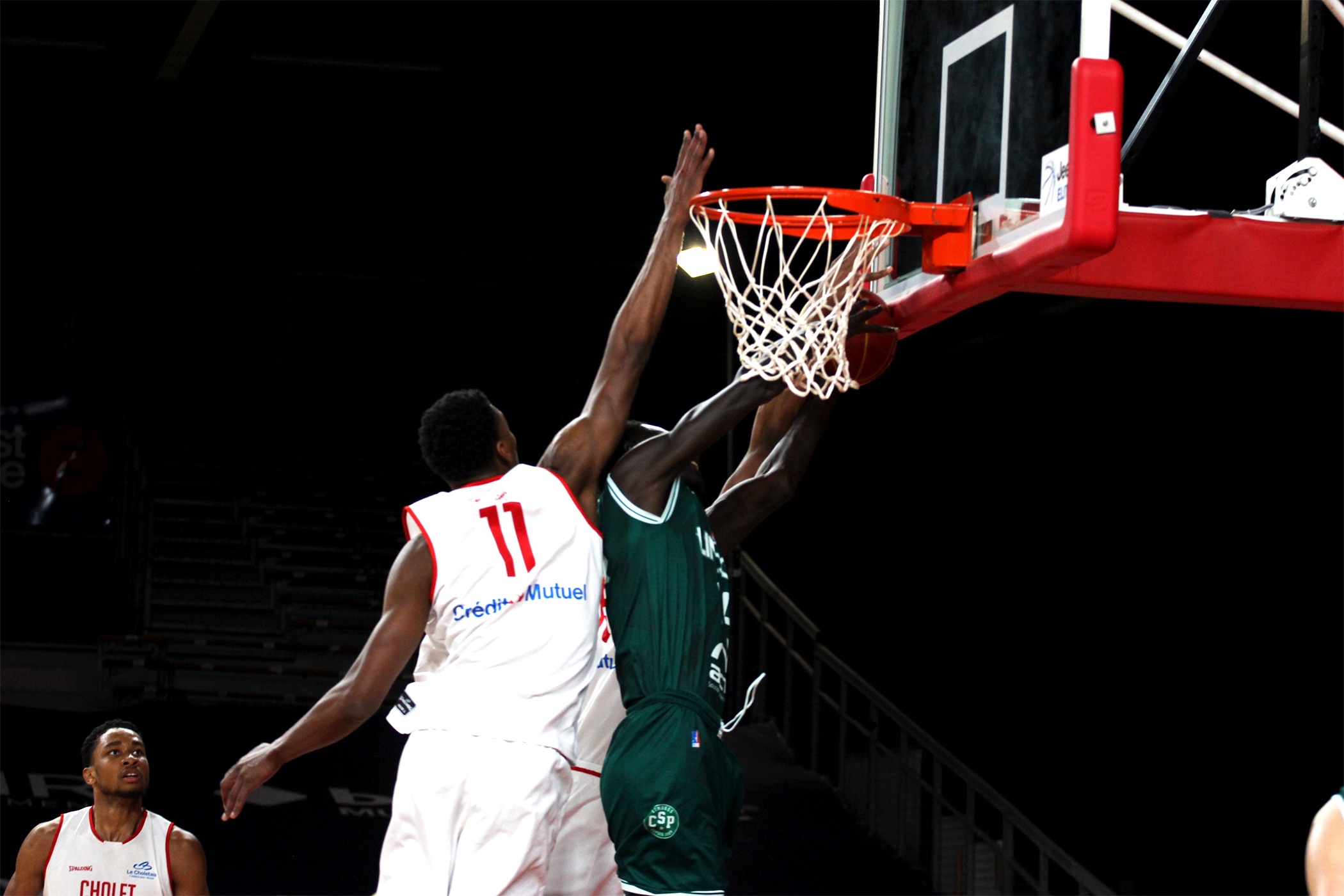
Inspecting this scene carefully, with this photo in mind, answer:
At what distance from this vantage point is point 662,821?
385 centimetres

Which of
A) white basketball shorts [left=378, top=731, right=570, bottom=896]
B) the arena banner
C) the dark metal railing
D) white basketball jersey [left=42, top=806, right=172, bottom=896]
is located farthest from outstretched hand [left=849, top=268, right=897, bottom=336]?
the arena banner

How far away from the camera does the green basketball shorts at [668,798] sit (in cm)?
384

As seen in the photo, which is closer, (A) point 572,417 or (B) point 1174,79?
(B) point 1174,79

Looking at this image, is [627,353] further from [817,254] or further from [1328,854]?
[1328,854]

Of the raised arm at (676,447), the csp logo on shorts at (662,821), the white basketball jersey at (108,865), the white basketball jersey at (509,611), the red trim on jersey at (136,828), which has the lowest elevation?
the white basketball jersey at (108,865)

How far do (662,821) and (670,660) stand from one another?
16.9 inches

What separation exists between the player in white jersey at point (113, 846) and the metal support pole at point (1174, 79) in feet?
14.2

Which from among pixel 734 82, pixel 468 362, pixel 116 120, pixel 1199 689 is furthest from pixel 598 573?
pixel 468 362

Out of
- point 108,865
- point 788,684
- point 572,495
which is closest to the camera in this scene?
point 572,495

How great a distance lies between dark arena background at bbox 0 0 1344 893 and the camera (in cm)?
1128

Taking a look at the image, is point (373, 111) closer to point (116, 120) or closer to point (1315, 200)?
point (116, 120)

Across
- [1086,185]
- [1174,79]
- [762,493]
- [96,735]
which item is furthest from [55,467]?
[1086,185]

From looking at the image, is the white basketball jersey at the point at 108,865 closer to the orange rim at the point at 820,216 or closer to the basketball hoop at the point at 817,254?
the basketball hoop at the point at 817,254

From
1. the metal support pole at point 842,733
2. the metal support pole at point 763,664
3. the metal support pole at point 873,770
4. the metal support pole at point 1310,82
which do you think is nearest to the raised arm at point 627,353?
the metal support pole at point 1310,82
